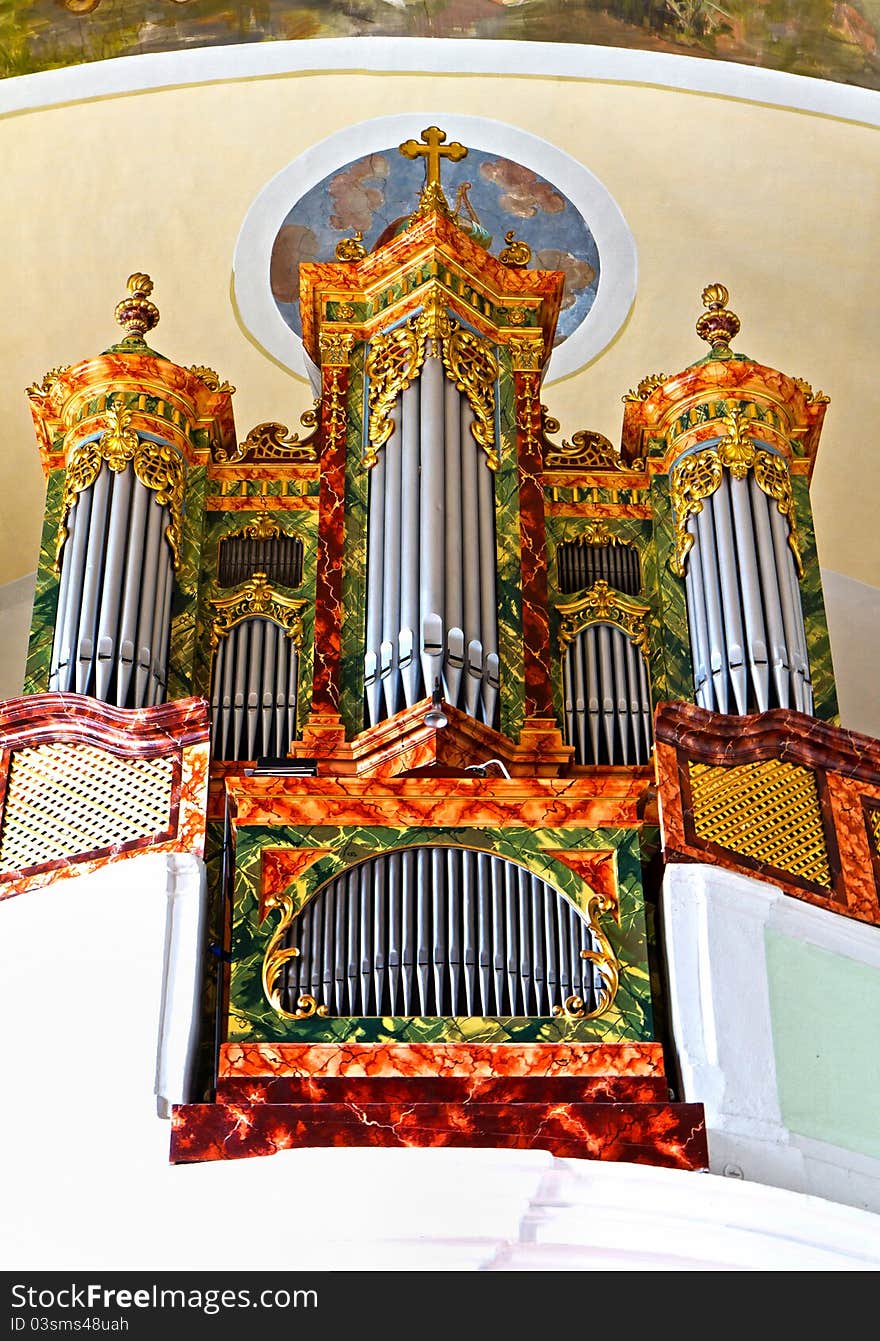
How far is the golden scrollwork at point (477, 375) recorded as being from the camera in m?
11.1

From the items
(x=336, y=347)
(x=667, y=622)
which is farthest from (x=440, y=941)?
(x=336, y=347)

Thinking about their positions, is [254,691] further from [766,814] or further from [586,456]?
[766,814]

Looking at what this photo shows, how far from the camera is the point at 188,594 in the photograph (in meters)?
10.9

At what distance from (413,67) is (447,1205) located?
815cm

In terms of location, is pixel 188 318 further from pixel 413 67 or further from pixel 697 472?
pixel 697 472

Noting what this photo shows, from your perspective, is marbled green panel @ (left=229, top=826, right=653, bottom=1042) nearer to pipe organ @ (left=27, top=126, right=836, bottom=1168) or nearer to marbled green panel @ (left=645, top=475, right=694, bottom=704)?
pipe organ @ (left=27, top=126, right=836, bottom=1168)

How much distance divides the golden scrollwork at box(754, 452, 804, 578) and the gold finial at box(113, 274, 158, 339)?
10.9 ft

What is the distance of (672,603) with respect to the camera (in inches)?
432

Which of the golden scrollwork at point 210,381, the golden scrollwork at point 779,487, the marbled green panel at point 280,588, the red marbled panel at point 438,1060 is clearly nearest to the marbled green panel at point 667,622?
the golden scrollwork at point 779,487

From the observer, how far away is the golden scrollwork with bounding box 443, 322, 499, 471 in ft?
36.3

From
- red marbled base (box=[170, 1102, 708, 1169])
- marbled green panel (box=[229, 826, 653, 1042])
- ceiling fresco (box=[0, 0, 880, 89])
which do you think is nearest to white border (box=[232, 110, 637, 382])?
ceiling fresco (box=[0, 0, 880, 89])

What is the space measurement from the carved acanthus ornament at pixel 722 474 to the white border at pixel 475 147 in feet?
9.58

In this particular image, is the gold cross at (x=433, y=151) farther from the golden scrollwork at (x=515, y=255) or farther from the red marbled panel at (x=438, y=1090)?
the red marbled panel at (x=438, y=1090)

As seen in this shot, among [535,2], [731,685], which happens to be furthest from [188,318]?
[731,685]
